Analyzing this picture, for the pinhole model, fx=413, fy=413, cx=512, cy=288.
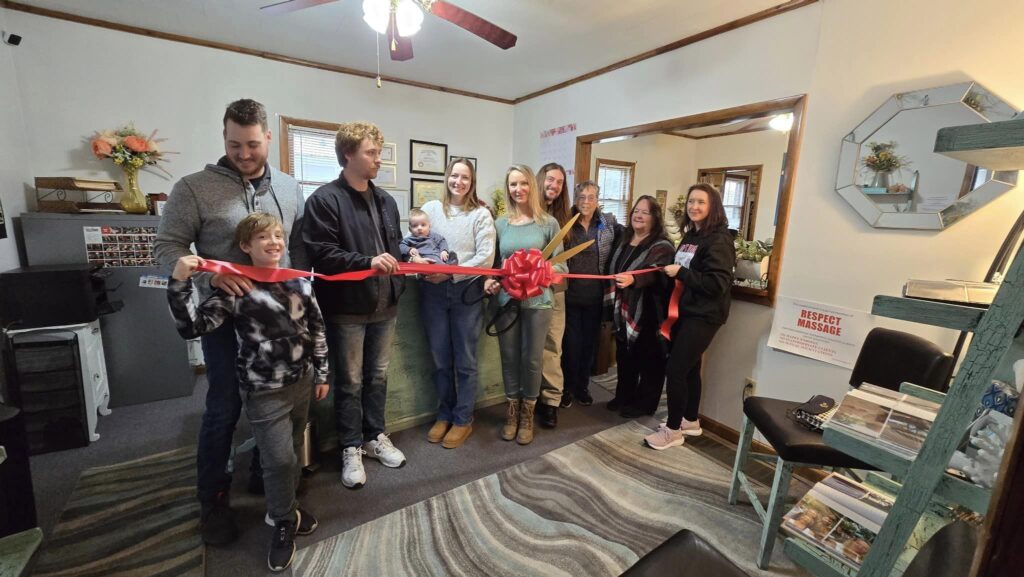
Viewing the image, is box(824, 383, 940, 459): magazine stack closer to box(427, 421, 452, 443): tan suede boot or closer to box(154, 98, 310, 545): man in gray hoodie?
box(154, 98, 310, 545): man in gray hoodie

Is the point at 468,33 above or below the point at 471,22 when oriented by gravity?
above

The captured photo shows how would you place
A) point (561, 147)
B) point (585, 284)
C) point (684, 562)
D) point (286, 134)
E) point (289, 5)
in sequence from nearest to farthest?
point (684, 562) < point (289, 5) < point (585, 284) < point (286, 134) < point (561, 147)

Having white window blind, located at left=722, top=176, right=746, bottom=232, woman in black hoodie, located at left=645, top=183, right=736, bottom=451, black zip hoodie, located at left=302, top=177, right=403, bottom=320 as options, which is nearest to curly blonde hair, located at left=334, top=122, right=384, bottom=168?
black zip hoodie, located at left=302, top=177, right=403, bottom=320

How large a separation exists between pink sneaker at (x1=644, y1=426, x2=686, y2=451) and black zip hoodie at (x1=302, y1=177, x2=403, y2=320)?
1.70 meters

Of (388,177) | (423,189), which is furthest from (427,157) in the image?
(388,177)

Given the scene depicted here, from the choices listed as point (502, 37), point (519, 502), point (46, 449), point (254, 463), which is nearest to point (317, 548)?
point (254, 463)

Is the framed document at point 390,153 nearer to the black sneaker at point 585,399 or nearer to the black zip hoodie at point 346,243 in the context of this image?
the black zip hoodie at point 346,243

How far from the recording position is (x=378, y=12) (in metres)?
1.82

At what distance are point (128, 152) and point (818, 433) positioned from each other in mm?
4263

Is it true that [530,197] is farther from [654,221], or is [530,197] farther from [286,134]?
[286,134]

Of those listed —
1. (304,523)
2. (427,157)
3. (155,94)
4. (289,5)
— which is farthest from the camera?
(427,157)

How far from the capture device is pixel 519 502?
1.96 metres

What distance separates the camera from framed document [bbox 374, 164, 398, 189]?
390 centimetres

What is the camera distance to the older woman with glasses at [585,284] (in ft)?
8.96
